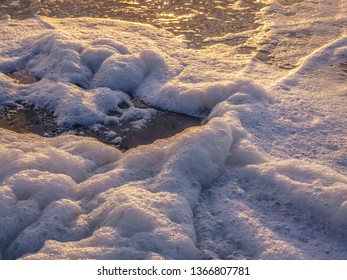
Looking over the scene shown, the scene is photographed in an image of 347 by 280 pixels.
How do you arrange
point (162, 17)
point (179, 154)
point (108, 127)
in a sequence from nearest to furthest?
point (179, 154) → point (108, 127) → point (162, 17)

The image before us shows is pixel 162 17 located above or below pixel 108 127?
above

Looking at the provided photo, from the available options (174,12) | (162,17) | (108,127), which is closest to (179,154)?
(108,127)

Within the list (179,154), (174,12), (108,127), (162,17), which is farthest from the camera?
(174,12)

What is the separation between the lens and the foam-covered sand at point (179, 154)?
3191mm

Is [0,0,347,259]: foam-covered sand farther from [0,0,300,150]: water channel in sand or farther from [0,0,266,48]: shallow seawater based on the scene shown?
[0,0,266,48]: shallow seawater

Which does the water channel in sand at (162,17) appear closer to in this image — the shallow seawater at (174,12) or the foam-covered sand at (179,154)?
the shallow seawater at (174,12)

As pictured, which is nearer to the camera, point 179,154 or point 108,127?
point 179,154

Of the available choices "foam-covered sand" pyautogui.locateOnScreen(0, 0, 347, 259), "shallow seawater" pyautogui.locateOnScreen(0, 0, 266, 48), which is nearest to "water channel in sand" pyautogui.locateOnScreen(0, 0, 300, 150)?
"shallow seawater" pyautogui.locateOnScreen(0, 0, 266, 48)

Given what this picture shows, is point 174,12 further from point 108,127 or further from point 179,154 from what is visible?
point 179,154

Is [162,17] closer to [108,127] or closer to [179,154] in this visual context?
[108,127]

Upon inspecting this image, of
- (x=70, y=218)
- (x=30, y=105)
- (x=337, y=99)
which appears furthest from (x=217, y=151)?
(x=30, y=105)

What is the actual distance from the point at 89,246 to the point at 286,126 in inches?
78.1

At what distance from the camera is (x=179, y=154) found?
149 inches

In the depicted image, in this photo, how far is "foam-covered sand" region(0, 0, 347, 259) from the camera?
319 cm
